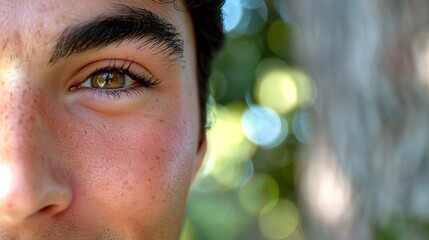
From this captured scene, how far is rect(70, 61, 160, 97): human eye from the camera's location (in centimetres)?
174

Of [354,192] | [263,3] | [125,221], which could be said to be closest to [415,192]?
[354,192]

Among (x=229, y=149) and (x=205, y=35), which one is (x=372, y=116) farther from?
(x=229, y=149)

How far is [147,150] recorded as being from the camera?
1.72 m

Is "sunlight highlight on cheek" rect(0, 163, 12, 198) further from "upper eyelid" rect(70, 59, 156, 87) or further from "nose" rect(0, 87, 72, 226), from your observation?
"upper eyelid" rect(70, 59, 156, 87)

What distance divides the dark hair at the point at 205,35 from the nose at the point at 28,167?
562mm

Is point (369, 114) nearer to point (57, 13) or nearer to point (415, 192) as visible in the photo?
point (415, 192)

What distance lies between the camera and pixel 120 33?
1.70 m

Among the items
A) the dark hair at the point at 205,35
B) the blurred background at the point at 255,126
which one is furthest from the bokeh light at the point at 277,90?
the dark hair at the point at 205,35

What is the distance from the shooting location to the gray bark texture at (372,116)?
2602 millimetres

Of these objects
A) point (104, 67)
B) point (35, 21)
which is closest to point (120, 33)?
point (104, 67)

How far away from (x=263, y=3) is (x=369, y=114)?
308cm

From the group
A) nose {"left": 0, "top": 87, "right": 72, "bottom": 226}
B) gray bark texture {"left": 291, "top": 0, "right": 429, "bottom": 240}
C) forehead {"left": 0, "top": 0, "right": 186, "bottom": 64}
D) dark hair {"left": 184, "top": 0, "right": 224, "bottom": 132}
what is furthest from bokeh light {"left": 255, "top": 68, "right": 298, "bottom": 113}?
nose {"left": 0, "top": 87, "right": 72, "bottom": 226}

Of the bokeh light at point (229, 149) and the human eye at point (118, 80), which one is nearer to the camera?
the human eye at point (118, 80)

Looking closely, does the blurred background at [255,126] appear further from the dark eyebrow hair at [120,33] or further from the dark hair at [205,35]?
the dark eyebrow hair at [120,33]
